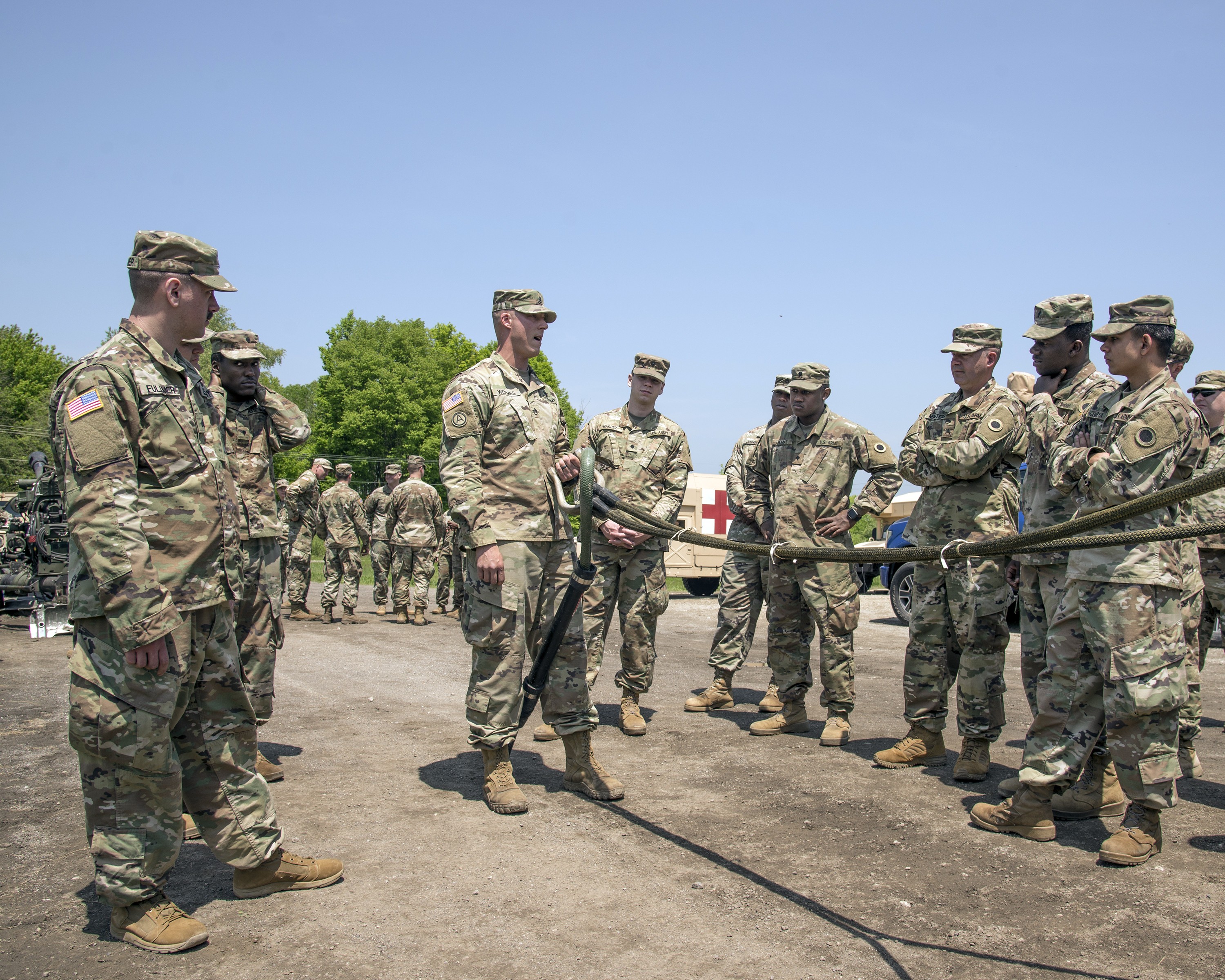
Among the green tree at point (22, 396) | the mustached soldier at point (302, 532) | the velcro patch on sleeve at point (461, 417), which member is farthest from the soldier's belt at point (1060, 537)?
the green tree at point (22, 396)

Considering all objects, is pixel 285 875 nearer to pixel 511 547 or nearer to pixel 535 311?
pixel 511 547

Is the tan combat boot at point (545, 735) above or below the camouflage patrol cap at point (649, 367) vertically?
below

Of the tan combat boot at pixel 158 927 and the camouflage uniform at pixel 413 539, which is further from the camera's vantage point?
the camouflage uniform at pixel 413 539

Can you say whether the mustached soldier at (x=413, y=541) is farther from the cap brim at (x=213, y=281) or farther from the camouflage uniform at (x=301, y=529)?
the cap brim at (x=213, y=281)

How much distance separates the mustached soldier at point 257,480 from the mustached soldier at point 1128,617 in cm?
374

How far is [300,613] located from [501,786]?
10.1m

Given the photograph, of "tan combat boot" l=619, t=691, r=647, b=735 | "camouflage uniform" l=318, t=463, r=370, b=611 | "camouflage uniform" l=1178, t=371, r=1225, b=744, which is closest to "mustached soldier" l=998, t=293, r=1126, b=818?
"camouflage uniform" l=1178, t=371, r=1225, b=744

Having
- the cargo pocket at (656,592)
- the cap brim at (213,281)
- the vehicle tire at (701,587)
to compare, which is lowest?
the vehicle tire at (701,587)

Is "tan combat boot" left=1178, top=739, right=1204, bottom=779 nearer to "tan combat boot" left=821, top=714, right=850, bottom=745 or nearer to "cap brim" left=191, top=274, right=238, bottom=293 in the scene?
"tan combat boot" left=821, top=714, right=850, bottom=745

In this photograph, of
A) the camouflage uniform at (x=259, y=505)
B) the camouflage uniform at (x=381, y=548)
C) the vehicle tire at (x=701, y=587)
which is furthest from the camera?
the vehicle tire at (x=701, y=587)

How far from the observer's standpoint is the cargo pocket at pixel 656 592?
6305 mm

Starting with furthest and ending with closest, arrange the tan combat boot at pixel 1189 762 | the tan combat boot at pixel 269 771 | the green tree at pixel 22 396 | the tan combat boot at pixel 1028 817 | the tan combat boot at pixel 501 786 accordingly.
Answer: the green tree at pixel 22 396 < the tan combat boot at pixel 1189 762 < the tan combat boot at pixel 269 771 < the tan combat boot at pixel 501 786 < the tan combat boot at pixel 1028 817

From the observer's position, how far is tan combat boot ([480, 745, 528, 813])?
426cm

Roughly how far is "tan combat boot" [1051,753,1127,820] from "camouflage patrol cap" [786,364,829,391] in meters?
2.69
